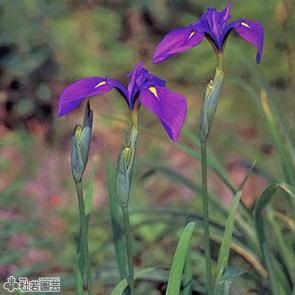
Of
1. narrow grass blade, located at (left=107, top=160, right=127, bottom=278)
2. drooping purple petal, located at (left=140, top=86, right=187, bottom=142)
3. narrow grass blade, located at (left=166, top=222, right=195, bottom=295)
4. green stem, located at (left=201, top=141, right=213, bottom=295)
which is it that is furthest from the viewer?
narrow grass blade, located at (left=107, top=160, right=127, bottom=278)

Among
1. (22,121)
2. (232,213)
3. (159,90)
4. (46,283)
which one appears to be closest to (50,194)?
(22,121)

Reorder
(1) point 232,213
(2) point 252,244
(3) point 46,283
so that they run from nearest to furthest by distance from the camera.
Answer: (1) point 232,213 → (3) point 46,283 → (2) point 252,244

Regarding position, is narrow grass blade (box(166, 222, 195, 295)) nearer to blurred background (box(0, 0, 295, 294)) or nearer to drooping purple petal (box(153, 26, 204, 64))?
drooping purple petal (box(153, 26, 204, 64))

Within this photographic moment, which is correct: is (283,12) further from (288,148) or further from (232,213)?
(232,213)

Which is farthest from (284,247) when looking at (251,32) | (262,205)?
(251,32)

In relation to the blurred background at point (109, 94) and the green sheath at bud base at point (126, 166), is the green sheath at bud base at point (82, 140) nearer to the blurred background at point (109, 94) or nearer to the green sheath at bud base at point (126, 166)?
the green sheath at bud base at point (126, 166)

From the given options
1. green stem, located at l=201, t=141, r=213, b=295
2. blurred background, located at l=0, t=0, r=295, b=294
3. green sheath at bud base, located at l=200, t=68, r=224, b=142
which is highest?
green sheath at bud base, located at l=200, t=68, r=224, b=142

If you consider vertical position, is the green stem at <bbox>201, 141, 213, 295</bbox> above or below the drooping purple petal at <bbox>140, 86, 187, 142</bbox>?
below

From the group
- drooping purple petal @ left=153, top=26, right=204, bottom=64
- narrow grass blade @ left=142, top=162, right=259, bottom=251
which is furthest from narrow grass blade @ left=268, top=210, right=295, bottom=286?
drooping purple petal @ left=153, top=26, right=204, bottom=64
